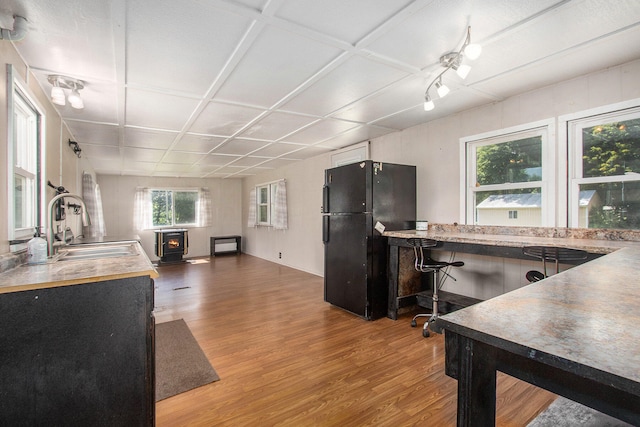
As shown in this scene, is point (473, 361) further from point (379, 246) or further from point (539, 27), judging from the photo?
point (379, 246)

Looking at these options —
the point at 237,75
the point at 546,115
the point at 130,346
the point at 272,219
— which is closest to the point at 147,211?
the point at 272,219

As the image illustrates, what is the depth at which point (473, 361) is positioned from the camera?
0.69 metres

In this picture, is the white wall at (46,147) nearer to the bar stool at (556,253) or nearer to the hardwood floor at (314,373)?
the hardwood floor at (314,373)

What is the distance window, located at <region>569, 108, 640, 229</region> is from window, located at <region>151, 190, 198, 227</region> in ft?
27.8

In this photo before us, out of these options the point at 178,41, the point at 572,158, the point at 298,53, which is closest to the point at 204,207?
the point at 178,41

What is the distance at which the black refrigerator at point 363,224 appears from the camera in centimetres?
341

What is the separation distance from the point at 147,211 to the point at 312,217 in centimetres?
493

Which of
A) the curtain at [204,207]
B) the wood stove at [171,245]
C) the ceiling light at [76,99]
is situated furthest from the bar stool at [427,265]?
the curtain at [204,207]

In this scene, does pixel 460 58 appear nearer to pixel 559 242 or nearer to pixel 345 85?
→ pixel 345 85

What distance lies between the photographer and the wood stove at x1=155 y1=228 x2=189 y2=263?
7395mm

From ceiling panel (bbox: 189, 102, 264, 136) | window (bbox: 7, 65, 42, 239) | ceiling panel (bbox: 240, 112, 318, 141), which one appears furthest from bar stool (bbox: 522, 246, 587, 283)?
window (bbox: 7, 65, 42, 239)

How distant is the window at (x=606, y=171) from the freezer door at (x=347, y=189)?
6.14 ft

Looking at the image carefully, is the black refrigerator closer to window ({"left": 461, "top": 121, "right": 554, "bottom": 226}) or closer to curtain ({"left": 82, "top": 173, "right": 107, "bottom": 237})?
window ({"left": 461, "top": 121, "right": 554, "bottom": 226})

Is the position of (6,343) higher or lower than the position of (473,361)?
lower
